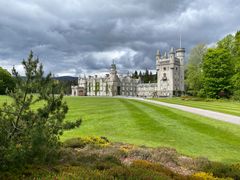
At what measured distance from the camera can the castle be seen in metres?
118

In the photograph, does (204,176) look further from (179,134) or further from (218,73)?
(218,73)

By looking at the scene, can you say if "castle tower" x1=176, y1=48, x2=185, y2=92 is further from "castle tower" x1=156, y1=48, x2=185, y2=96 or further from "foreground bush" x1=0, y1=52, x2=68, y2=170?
"foreground bush" x1=0, y1=52, x2=68, y2=170

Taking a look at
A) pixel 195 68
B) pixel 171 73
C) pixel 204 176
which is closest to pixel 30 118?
pixel 204 176

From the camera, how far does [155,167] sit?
330 inches

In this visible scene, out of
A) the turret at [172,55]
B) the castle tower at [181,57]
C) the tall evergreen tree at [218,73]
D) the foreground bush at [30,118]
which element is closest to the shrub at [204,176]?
the foreground bush at [30,118]

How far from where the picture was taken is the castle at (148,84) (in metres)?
118

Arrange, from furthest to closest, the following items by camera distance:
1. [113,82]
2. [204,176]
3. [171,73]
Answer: [113,82]
[171,73]
[204,176]

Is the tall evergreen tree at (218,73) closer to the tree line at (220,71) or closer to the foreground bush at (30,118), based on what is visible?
the tree line at (220,71)

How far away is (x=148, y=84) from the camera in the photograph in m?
147

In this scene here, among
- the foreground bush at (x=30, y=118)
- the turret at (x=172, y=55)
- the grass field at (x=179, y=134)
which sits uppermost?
the turret at (x=172, y=55)

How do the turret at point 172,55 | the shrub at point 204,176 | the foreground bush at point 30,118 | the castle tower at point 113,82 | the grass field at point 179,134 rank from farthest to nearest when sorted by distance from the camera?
the castle tower at point 113,82
the turret at point 172,55
the grass field at point 179,134
the shrub at point 204,176
the foreground bush at point 30,118

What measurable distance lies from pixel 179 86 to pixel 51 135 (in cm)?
11814

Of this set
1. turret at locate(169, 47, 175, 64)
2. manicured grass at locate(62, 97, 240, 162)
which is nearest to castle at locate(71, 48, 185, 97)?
turret at locate(169, 47, 175, 64)

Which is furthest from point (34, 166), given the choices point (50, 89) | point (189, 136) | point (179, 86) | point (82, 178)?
point (179, 86)
